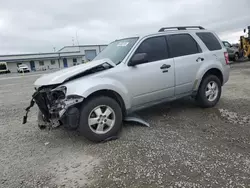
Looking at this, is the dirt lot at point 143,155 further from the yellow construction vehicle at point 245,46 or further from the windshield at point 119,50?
the yellow construction vehicle at point 245,46

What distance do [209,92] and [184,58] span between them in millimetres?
1128

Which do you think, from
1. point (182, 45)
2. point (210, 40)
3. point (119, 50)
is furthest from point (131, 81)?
point (210, 40)

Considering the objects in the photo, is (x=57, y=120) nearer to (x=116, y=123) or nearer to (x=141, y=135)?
(x=116, y=123)

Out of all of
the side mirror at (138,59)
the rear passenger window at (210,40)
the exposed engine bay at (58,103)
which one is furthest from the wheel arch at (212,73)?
the exposed engine bay at (58,103)

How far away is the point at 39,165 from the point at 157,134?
6.74 feet

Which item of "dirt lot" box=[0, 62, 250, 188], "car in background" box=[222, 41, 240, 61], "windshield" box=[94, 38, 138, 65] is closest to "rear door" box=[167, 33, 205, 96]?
"dirt lot" box=[0, 62, 250, 188]

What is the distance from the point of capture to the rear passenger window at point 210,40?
550 centimetres

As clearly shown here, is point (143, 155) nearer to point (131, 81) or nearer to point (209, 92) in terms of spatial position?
point (131, 81)

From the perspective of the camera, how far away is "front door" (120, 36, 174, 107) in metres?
4.31

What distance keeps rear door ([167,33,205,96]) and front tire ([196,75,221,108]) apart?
0.36 m

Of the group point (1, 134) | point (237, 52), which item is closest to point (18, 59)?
point (237, 52)

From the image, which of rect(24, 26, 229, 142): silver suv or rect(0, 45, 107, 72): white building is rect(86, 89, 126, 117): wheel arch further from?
rect(0, 45, 107, 72): white building

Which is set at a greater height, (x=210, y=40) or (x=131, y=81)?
(x=210, y=40)

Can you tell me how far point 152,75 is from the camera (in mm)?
4500
